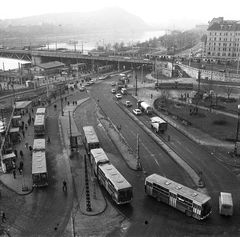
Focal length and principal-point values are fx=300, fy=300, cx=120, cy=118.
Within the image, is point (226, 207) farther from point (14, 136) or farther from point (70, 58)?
point (70, 58)

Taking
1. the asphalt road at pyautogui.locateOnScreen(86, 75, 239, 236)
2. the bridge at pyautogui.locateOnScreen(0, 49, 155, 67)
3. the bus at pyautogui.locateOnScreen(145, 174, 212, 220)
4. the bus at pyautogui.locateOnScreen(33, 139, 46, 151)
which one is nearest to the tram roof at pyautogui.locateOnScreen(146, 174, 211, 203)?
the bus at pyautogui.locateOnScreen(145, 174, 212, 220)

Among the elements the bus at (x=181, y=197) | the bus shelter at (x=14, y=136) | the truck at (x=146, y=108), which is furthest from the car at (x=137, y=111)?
the bus at (x=181, y=197)

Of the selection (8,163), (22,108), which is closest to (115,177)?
(8,163)

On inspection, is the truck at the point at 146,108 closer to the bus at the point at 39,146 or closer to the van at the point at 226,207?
the bus at the point at 39,146

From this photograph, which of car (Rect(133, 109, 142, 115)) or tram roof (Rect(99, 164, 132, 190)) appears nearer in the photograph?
tram roof (Rect(99, 164, 132, 190))

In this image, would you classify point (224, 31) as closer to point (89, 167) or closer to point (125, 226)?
point (89, 167)

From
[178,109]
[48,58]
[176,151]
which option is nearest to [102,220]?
[176,151]

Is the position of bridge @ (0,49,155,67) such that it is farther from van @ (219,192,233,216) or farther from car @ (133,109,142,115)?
van @ (219,192,233,216)
